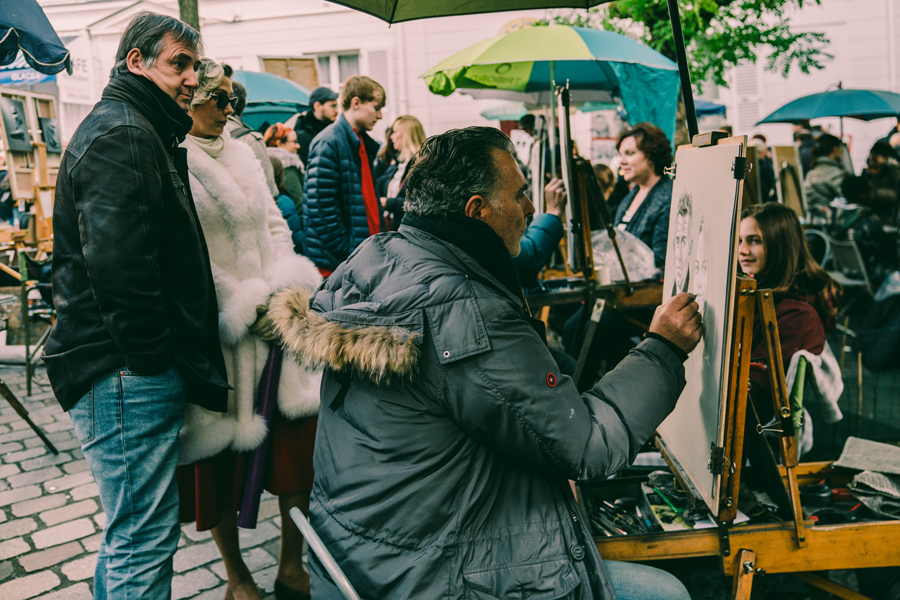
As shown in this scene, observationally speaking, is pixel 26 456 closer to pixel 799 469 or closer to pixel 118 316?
pixel 118 316

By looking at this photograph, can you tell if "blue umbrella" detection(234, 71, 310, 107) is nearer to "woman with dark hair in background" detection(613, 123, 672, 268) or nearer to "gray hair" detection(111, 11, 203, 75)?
"woman with dark hair in background" detection(613, 123, 672, 268)

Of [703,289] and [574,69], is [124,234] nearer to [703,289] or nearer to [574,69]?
[703,289]

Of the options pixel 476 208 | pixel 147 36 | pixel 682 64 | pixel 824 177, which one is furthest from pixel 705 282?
pixel 824 177

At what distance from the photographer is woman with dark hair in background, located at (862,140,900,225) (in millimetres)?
8211

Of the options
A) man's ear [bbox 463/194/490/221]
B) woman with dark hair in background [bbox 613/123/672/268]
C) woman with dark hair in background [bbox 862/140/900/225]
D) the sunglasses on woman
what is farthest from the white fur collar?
woman with dark hair in background [bbox 862/140/900/225]

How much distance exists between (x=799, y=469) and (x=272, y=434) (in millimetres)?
1925

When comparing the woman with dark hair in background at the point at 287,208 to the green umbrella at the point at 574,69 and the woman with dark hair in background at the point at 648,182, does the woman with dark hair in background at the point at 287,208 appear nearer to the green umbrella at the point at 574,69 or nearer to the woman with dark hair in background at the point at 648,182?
the green umbrella at the point at 574,69

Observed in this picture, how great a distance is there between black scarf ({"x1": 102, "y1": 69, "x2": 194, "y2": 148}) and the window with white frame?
14.6 m

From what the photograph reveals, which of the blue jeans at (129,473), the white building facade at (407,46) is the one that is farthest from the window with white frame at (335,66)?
the blue jeans at (129,473)

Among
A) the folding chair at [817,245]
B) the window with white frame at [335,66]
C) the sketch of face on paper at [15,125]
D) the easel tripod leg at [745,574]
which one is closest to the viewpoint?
the easel tripod leg at [745,574]

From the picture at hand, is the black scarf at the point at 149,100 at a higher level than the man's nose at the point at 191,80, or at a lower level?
lower

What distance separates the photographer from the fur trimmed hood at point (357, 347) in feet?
4.60

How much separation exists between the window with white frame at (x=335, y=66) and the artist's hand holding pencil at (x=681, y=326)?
1529 centimetres

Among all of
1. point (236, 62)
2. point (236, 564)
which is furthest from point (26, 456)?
point (236, 62)
